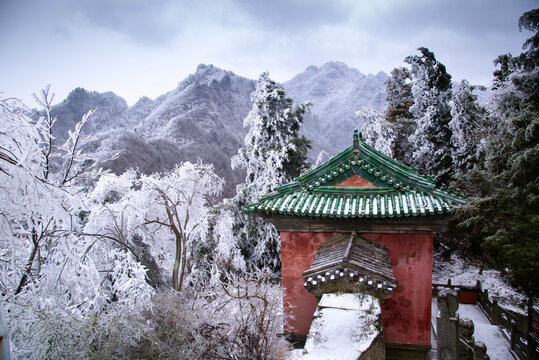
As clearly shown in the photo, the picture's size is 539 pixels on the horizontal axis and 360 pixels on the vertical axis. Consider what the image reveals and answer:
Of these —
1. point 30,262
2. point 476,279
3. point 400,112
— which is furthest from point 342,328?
point 400,112

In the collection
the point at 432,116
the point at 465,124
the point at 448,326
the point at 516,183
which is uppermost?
the point at 432,116

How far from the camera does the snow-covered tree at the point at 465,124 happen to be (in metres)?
15.9

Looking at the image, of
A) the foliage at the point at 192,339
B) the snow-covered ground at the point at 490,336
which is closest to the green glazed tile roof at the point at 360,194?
the foliage at the point at 192,339

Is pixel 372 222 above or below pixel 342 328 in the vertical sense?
above

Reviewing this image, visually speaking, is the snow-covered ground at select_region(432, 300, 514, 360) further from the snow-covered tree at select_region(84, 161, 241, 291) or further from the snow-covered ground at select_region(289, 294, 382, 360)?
the snow-covered tree at select_region(84, 161, 241, 291)

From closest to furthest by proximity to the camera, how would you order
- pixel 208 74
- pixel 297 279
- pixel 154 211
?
1. pixel 297 279
2. pixel 154 211
3. pixel 208 74

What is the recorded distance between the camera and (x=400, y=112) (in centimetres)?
2347

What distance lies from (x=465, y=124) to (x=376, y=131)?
4.35 m

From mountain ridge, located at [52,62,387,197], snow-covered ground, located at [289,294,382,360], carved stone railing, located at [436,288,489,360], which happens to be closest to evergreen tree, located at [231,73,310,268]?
snow-covered ground, located at [289,294,382,360]

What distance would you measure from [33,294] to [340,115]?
65075mm

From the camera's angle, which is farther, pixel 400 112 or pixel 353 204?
pixel 400 112

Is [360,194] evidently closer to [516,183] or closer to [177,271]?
[177,271]

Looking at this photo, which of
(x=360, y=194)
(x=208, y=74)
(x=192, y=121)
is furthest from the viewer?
(x=208, y=74)

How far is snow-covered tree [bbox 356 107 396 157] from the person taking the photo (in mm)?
17688
